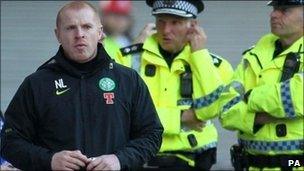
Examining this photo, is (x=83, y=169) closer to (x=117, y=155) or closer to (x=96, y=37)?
(x=117, y=155)

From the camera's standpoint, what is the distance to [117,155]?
3357mm

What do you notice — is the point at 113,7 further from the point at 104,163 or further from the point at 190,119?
the point at 104,163

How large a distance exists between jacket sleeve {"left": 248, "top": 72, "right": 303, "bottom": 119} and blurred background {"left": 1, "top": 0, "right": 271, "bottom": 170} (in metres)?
3.04

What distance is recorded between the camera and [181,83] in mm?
4941

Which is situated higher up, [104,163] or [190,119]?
[190,119]

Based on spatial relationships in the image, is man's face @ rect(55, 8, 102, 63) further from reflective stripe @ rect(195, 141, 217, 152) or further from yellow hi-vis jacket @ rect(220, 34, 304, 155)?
reflective stripe @ rect(195, 141, 217, 152)

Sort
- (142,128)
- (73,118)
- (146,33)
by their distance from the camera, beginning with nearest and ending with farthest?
(73,118), (142,128), (146,33)

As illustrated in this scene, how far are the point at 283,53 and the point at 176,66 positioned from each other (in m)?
0.71

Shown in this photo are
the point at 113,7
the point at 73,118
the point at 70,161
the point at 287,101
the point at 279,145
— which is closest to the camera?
the point at 70,161

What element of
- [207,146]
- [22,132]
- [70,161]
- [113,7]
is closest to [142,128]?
[70,161]

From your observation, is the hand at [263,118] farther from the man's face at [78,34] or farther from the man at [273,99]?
the man's face at [78,34]

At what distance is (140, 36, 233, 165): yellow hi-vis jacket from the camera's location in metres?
4.85

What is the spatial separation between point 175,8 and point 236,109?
2.62ft

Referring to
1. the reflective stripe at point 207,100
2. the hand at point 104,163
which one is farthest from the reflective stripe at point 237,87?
the hand at point 104,163
